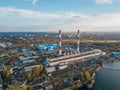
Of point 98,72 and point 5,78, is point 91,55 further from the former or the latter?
point 5,78

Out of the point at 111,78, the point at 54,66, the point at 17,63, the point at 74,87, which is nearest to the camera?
the point at 74,87

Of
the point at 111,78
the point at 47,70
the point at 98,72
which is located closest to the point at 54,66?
the point at 47,70

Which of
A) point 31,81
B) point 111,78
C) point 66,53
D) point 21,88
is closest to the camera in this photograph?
point 21,88

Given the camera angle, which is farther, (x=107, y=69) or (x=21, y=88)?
(x=107, y=69)

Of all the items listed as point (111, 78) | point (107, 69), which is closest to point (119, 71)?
point (107, 69)

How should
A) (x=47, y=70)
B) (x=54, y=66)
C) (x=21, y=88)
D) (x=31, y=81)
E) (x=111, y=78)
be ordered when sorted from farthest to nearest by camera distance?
(x=54, y=66)
(x=47, y=70)
(x=111, y=78)
(x=31, y=81)
(x=21, y=88)

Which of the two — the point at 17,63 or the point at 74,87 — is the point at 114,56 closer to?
the point at 17,63
